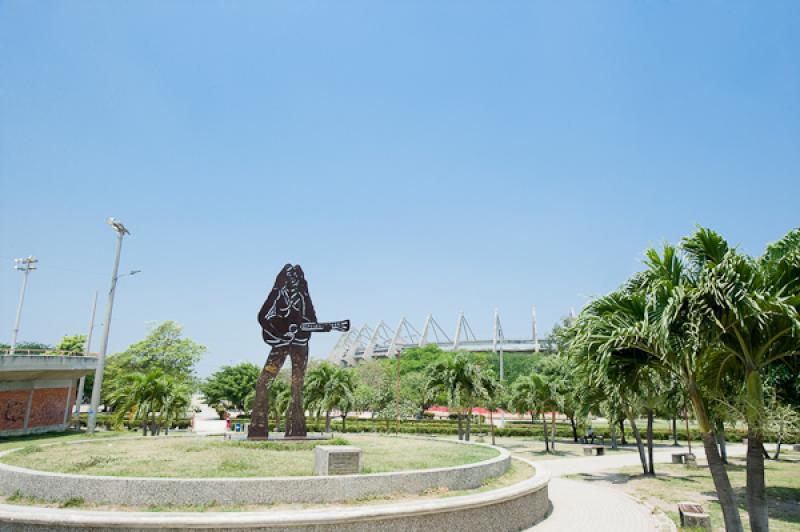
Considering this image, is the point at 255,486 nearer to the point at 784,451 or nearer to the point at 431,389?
the point at 431,389

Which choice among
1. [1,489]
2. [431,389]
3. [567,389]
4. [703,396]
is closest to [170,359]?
[431,389]

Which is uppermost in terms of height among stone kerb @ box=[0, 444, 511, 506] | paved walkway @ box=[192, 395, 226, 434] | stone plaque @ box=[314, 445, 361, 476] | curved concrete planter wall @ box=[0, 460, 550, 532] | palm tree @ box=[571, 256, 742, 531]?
palm tree @ box=[571, 256, 742, 531]

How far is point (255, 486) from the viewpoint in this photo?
9.20 m

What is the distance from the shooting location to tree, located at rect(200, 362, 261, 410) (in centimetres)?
6259

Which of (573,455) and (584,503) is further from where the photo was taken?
(573,455)

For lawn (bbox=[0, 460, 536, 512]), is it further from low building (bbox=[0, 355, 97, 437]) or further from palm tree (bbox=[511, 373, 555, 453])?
palm tree (bbox=[511, 373, 555, 453])

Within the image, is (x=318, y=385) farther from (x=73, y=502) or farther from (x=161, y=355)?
(x=161, y=355)

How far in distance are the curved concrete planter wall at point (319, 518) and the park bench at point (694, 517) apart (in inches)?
178

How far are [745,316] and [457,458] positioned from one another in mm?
8607

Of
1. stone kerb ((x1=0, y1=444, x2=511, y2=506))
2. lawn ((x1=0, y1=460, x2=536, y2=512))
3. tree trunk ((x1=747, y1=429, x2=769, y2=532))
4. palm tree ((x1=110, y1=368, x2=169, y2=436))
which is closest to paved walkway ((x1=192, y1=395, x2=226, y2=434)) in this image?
palm tree ((x1=110, y1=368, x2=169, y2=436))

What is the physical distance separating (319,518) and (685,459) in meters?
23.8

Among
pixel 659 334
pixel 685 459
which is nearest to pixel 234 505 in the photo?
pixel 659 334

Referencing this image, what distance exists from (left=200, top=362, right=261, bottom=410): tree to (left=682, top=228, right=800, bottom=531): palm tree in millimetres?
59326

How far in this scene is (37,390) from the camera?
3175 cm
